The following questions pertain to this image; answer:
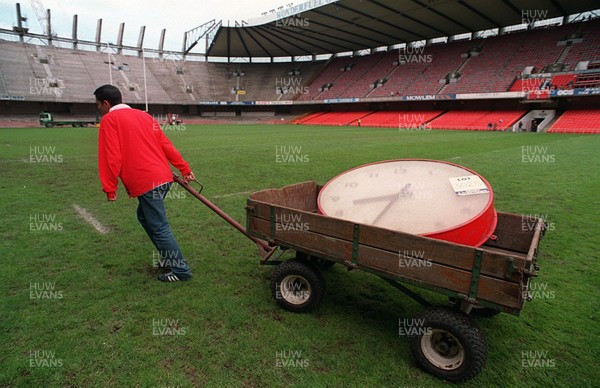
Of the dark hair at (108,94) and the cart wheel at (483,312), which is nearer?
the cart wheel at (483,312)

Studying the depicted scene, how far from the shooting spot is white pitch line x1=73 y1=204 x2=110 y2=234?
17.6 feet

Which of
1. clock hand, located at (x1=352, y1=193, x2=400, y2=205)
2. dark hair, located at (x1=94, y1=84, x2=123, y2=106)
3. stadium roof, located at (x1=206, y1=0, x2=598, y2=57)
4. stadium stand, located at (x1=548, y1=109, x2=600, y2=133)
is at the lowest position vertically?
clock hand, located at (x1=352, y1=193, x2=400, y2=205)

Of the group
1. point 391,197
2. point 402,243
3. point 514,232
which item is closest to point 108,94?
point 391,197

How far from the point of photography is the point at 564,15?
35719mm

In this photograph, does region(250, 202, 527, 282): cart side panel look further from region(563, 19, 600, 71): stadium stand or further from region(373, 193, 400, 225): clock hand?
→ region(563, 19, 600, 71): stadium stand

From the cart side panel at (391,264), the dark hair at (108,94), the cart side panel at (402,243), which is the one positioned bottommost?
the cart side panel at (391,264)

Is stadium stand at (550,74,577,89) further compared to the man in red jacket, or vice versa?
stadium stand at (550,74,577,89)

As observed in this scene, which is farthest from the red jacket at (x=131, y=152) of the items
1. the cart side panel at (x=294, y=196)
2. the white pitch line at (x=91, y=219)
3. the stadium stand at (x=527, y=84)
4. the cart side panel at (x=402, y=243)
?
the stadium stand at (x=527, y=84)

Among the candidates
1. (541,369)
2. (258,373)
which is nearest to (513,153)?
(541,369)

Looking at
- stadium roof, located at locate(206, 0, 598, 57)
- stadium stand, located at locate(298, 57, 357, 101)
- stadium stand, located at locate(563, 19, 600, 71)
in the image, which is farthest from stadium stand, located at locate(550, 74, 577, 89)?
stadium stand, located at locate(298, 57, 357, 101)

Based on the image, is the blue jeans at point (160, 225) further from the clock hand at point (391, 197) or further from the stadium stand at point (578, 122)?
the stadium stand at point (578, 122)

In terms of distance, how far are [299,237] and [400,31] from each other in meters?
44.5

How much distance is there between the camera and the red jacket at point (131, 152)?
10.8 feet

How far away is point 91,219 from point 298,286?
4.35 metres
